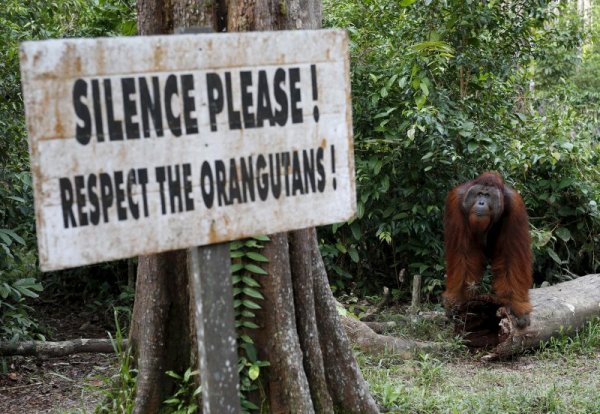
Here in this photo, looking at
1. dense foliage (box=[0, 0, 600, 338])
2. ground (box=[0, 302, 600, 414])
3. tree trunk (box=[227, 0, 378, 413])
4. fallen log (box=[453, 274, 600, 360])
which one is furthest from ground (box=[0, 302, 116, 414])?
fallen log (box=[453, 274, 600, 360])

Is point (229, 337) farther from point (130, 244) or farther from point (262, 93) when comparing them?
point (262, 93)

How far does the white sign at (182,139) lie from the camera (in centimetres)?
204

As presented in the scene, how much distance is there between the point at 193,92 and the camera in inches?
87.3

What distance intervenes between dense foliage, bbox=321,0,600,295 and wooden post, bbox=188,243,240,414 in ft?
14.1

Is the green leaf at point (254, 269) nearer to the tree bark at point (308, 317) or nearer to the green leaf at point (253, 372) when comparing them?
the tree bark at point (308, 317)

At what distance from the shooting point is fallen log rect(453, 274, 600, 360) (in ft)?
18.4

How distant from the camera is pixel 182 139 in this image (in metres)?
2.21

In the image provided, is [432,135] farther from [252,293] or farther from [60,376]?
[252,293]

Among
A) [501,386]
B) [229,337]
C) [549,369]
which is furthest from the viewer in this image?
[549,369]

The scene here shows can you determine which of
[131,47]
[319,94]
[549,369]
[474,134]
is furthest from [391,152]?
[131,47]

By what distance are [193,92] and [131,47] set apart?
20 cm

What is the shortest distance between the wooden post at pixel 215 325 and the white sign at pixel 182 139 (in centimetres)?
8

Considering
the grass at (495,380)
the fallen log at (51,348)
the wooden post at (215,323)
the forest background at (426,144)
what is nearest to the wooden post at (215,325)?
the wooden post at (215,323)

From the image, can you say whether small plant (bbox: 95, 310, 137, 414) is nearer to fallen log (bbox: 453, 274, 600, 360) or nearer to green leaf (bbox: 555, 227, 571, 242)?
fallen log (bbox: 453, 274, 600, 360)
